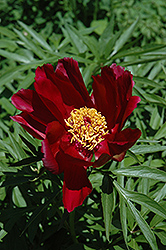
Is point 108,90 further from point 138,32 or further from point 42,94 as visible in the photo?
point 138,32

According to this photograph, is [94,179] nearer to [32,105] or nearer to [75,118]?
[75,118]

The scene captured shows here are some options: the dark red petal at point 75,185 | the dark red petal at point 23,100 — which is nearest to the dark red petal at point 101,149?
the dark red petal at point 75,185

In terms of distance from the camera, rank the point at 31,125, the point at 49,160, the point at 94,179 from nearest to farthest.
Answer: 1. the point at 49,160
2. the point at 31,125
3. the point at 94,179

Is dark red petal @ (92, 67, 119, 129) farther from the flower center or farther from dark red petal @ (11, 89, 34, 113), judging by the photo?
dark red petal @ (11, 89, 34, 113)

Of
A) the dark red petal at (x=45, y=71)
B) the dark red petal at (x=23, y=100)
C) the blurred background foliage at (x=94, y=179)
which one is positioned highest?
the dark red petal at (x=45, y=71)

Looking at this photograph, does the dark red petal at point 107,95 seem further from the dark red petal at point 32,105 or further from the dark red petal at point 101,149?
the dark red petal at point 32,105

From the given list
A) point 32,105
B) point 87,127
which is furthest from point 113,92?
point 32,105

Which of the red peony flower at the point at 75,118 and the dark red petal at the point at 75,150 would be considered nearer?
the red peony flower at the point at 75,118

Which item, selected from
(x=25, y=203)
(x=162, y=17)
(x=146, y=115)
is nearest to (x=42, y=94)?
(x=25, y=203)
